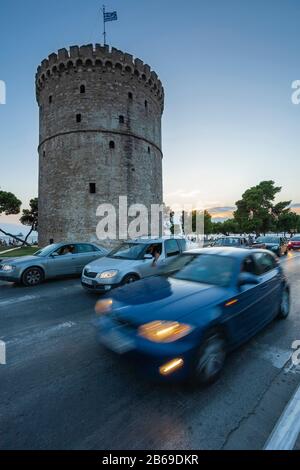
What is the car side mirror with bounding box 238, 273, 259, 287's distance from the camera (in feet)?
10.6

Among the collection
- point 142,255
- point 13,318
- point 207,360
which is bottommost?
point 13,318

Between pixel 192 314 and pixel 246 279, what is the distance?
1.21 meters

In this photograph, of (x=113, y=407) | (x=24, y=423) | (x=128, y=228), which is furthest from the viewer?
(x=128, y=228)

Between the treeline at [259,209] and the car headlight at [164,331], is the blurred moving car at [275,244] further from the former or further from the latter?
the treeline at [259,209]

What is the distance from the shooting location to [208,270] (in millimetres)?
3621

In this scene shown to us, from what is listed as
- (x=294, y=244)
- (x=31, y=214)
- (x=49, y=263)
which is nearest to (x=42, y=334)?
(x=49, y=263)

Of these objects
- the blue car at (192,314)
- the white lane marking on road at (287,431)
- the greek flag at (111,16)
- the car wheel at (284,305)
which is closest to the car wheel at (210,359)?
the blue car at (192,314)

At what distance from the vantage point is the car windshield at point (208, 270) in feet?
10.9

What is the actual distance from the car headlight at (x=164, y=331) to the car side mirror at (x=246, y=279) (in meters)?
1.22

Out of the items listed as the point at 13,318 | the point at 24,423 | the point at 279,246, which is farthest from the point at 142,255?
the point at 279,246
